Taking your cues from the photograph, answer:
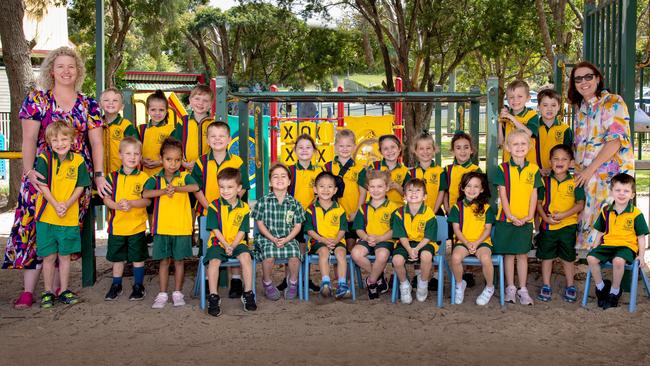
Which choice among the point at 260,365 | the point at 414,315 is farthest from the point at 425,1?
the point at 260,365

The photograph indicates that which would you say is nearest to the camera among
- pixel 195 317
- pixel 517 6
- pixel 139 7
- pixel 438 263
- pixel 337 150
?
pixel 195 317

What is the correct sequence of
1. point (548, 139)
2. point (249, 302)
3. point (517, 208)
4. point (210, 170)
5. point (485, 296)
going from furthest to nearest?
point (548, 139)
point (210, 170)
point (517, 208)
point (485, 296)
point (249, 302)

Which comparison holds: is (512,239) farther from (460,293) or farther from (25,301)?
(25,301)

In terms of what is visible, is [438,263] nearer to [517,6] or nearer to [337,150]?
[337,150]

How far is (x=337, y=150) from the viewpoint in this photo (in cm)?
638

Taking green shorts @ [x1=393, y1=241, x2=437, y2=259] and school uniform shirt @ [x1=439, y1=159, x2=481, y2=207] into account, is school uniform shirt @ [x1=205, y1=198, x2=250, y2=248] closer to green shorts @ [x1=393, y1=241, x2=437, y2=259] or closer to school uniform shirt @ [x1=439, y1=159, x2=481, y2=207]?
green shorts @ [x1=393, y1=241, x2=437, y2=259]

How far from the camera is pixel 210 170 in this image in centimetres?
600

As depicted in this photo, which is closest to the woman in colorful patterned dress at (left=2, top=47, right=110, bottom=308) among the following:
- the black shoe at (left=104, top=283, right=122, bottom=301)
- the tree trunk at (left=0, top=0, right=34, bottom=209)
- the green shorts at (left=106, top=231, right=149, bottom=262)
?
the green shorts at (left=106, top=231, right=149, bottom=262)

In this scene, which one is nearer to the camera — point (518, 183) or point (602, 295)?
point (602, 295)

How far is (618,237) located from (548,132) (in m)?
1.11

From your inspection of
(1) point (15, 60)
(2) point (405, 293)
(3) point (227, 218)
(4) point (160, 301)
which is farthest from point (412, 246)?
(1) point (15, 60)

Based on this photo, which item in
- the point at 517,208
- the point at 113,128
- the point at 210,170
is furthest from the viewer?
the point at 113,128

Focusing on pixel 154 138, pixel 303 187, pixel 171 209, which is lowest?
pixel 171 209

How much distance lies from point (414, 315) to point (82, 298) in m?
2.53
